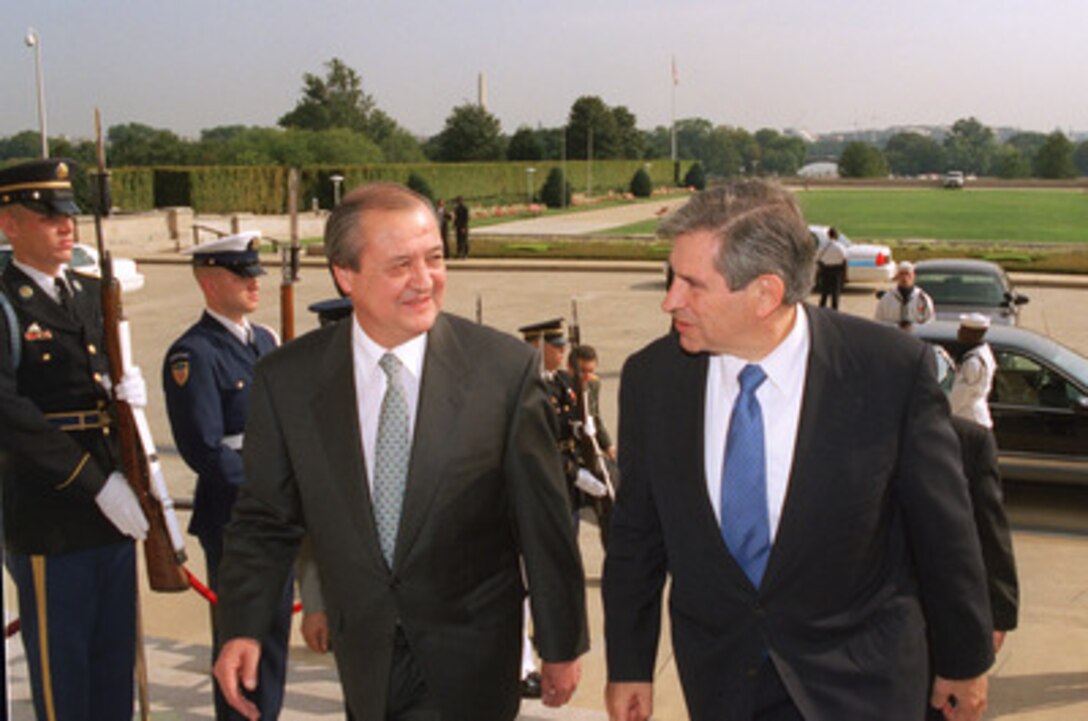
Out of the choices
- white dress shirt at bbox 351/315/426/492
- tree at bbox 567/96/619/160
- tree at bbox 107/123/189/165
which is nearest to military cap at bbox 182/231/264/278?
white dress shirt at bbox 351/315/426/492

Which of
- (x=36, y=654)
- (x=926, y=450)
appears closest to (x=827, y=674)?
(x=926, y=450)

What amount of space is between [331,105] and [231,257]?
11770cm

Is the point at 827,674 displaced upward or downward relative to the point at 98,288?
downward

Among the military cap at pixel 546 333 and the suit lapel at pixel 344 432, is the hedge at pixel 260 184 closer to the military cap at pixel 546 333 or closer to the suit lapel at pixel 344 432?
the military cap at pixel 546 333

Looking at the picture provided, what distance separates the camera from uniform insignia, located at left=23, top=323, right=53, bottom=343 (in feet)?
14.2

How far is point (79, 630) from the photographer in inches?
175

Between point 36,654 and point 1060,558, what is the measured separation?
6.81 metres

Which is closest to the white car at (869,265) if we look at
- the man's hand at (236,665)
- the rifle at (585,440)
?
the rifle at (585,440)

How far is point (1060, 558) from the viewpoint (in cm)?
851

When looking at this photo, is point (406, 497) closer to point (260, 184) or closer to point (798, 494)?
point (798, 494)

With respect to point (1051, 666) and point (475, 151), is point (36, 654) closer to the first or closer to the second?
point (1051, 666)

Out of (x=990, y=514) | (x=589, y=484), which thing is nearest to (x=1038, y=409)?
(x=589, y=484)

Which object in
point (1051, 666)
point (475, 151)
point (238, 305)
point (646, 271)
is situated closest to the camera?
point (238, 305)

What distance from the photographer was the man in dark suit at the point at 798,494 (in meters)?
2.91
